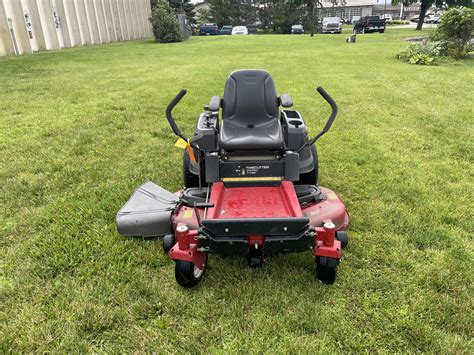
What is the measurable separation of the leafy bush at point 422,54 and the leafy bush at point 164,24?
13.7 meters

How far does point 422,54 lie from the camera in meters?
13.1

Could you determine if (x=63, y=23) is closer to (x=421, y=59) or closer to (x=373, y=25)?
(x=421, y=59)

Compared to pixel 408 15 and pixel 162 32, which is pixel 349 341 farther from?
pixel 408 15

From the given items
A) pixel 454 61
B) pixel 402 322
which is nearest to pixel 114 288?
pixel 402 322

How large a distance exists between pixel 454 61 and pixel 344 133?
32.6 feet

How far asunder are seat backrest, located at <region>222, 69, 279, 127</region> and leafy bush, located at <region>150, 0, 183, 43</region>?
818 inches

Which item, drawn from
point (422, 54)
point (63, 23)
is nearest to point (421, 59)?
point (422, 54)

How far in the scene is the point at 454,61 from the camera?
13.1 m

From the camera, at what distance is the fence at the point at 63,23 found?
48.7 ft

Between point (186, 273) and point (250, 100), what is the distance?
1.78m

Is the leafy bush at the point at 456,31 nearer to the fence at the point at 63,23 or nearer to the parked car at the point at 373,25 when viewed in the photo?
the fence at the point at 63,23

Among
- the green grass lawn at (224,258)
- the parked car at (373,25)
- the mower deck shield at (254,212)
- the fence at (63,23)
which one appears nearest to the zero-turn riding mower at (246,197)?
the mower deck shield at (254,212)

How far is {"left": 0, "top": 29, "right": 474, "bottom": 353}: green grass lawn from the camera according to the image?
224cm

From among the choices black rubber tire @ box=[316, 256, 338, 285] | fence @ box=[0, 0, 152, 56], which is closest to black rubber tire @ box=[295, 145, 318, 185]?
black rubber tire @ box=[316, 256, 338, 285]
